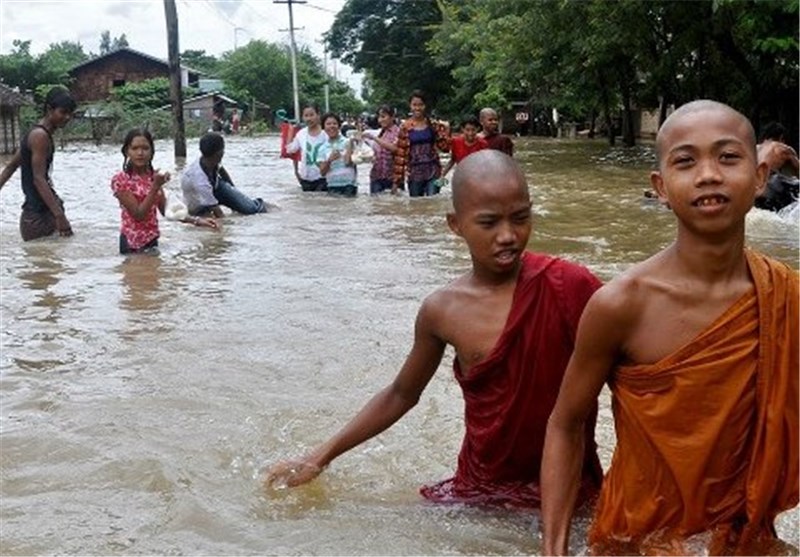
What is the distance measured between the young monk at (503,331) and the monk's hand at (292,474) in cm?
45

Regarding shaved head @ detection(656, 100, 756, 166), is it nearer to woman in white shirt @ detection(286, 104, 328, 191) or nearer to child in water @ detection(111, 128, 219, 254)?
child in water @ detection(111, 128, 219, 254)

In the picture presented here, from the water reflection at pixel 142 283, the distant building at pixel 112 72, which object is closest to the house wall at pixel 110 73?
the distant building at pixel 112 72

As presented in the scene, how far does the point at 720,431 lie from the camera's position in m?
2.21

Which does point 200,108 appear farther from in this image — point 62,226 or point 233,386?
point 233,386

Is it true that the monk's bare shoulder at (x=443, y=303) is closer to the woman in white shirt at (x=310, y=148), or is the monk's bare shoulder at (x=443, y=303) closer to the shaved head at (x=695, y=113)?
the shaved head at (x=695, y=113)

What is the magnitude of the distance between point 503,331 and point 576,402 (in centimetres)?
48

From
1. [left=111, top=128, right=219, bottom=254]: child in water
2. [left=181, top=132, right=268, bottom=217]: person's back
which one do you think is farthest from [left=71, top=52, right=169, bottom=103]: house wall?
[left=111, top=128, right=219, bottom=254]: child in water

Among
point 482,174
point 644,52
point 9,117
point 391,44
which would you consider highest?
point 391,44

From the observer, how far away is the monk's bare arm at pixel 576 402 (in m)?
2.27

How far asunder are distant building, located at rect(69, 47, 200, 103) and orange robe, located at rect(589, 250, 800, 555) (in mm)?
66181

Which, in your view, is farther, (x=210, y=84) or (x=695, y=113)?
(x=210, y=84)

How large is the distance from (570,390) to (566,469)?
0.20 m

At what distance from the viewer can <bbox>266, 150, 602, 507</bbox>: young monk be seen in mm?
2826

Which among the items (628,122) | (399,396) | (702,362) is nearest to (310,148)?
(399,396)
